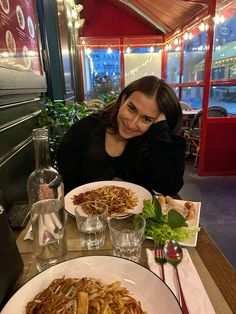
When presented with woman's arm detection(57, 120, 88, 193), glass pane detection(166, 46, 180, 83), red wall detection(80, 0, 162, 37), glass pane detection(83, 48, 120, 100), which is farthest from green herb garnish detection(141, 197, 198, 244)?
red wall detection(80, 0, 162, 37)

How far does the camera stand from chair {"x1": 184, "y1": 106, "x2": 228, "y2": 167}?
3.88 m

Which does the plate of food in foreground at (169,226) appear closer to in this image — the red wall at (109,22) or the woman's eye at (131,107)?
the woman's eye at (131,107)

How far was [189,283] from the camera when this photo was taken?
1.98ft

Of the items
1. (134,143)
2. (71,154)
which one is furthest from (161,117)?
(71,154)

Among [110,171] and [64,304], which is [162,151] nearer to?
[110,171]

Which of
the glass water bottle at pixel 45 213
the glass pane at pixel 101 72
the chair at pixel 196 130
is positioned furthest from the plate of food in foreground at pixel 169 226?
the glass pane at pixel 101 72

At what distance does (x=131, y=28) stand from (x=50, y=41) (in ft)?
17.9

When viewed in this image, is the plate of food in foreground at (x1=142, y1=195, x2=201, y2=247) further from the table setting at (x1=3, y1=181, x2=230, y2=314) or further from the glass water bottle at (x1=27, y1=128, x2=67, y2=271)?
the glass water bottle at (x1=27, y1=128, x2=67, y2=271)

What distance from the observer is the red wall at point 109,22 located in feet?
22.9

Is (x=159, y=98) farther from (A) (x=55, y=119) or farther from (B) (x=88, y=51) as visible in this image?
(B) (x=88, y=51)

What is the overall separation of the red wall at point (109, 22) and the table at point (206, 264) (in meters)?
7.58

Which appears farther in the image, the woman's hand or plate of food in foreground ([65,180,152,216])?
the woman's hand

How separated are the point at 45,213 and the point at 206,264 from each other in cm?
51

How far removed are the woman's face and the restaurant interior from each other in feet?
2.16
